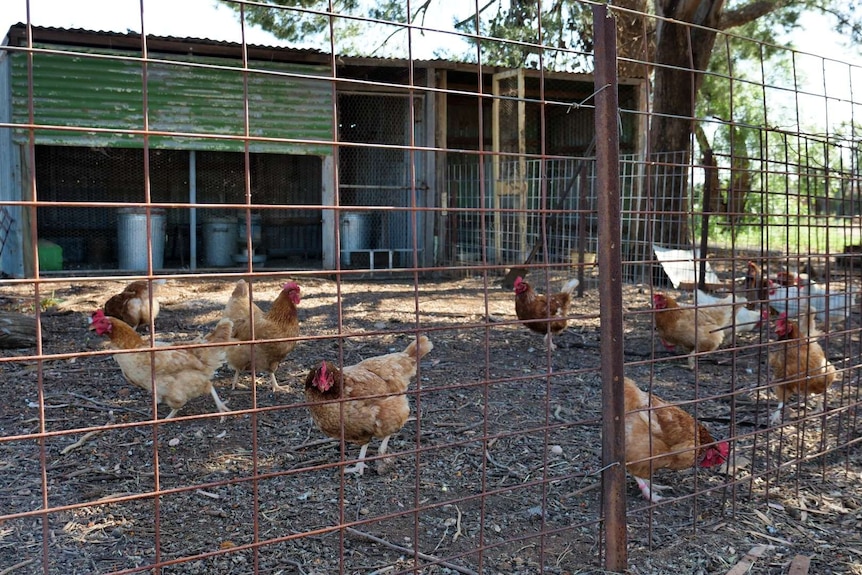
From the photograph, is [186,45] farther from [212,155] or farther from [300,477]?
[300,477]

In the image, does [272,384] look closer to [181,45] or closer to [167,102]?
[181,45]

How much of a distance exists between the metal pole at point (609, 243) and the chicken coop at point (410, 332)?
1 cm

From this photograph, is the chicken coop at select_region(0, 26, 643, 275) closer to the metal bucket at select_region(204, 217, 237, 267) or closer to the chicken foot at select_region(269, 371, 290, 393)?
the metal bucket at select_region(204, 217, 237, 267)

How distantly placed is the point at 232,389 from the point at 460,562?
3.10 metres

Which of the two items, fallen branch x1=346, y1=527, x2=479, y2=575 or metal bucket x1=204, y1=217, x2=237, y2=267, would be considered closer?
fallen branch x1=346, y1=527, x2=479, y2=575

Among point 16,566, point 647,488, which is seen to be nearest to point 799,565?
point 647,488

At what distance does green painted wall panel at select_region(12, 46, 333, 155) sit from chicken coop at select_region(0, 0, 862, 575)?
0.05 meters

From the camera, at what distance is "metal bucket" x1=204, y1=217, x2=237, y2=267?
1359 centimetres

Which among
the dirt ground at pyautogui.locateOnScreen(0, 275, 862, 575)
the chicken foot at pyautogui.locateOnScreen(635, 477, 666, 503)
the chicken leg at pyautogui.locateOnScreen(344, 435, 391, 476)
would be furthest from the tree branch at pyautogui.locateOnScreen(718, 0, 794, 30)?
the chicken leg at pyautogui.locateOnScreen(344, 435, 391, 476)

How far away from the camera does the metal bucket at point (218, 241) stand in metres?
13.6

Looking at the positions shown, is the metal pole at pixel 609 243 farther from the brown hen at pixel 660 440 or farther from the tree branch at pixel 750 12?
the tree branch at pixel 750 12

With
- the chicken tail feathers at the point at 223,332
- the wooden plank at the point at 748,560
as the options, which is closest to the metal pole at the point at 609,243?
the wooden plank at the point at 748,560

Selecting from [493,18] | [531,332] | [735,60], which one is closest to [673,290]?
[531,332]

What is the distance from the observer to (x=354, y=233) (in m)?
13.4
